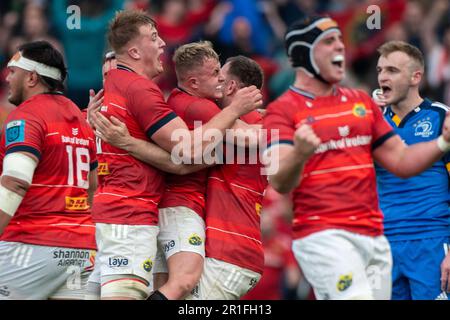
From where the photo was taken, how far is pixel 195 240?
8.54m

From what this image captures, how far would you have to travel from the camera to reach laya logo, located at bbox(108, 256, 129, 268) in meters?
8.24

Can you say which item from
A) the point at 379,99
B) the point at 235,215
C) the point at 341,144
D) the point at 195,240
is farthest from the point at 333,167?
the point at 379,99

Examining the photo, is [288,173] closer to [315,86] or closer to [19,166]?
[315,86]

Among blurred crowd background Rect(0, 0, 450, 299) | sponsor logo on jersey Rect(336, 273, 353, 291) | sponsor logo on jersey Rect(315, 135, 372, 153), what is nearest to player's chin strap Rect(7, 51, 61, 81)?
sponsor logo on jersey Rect(315, 135, 372, 153)

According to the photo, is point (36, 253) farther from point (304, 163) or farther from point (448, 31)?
point (448, 31)

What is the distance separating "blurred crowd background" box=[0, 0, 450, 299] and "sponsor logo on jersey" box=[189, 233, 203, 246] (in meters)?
7.78

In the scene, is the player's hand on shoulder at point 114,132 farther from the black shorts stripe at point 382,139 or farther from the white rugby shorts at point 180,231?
the black shorts stripe at point 382,139

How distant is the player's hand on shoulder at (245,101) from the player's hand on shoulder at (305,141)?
1.52 metres

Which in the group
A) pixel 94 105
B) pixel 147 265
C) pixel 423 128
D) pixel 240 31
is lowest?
pixel 147 265

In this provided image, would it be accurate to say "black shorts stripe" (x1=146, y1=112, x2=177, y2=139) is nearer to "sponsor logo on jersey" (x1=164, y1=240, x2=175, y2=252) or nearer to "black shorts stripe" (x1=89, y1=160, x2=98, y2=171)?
"sponsor logo on jersey" (x1=164, y1=240, x2=175, y2=252)

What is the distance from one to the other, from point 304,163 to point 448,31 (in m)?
10.2

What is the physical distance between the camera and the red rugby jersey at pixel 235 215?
8.63 metres

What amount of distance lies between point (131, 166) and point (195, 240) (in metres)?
0.84

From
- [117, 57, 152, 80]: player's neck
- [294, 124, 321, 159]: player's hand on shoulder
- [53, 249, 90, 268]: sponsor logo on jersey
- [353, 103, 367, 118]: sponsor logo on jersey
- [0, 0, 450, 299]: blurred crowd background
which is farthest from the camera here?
[0, 0, 450, 299]: blurred crowd background
